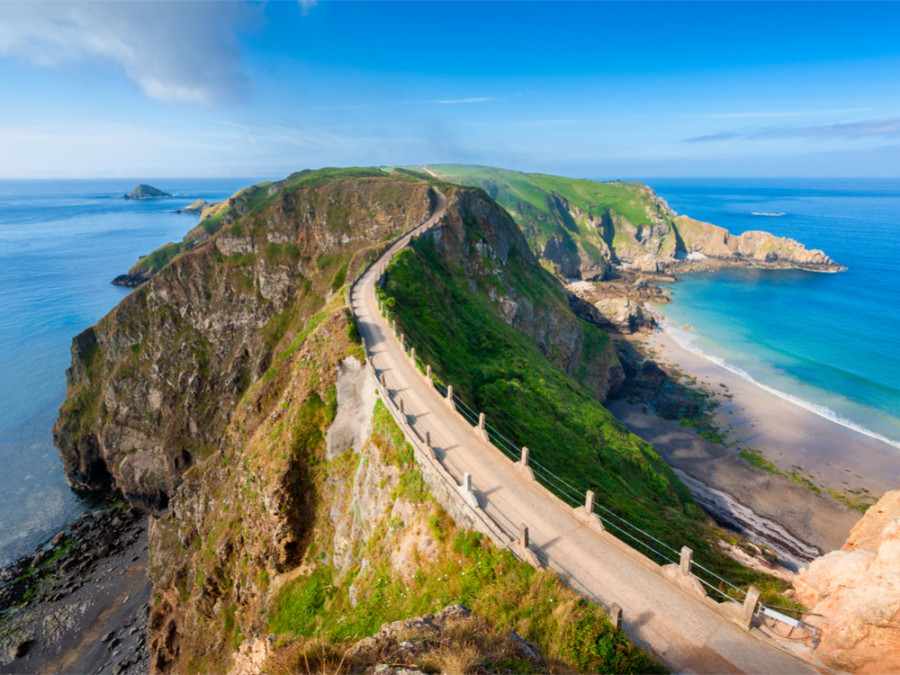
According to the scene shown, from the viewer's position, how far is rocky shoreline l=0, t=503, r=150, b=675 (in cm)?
4003

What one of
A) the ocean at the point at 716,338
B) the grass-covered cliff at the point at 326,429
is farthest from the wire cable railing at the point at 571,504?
the ocean at the point at 716,338

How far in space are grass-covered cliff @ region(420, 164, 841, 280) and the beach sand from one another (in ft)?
274

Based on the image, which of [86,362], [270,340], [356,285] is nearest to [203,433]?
[270,340]

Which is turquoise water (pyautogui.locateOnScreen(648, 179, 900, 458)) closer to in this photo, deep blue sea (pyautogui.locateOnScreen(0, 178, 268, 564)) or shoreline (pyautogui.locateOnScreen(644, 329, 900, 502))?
shoreline (pyautogui.locateOnScreen(644, 329, 900, 502))

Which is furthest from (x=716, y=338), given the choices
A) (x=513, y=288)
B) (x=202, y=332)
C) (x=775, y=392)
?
(x=202, y=332)

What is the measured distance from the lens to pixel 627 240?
180 meters

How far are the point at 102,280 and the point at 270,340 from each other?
391ft

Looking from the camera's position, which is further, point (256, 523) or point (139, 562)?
point (139, 562)

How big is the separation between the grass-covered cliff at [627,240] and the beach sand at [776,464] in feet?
274

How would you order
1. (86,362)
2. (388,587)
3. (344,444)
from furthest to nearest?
(86,362), (344,444), (388,587)

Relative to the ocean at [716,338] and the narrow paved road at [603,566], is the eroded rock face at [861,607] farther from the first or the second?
the ocean at [716,338]

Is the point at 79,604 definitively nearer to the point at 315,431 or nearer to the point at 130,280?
the point at 315,431

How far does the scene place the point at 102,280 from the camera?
462 ft

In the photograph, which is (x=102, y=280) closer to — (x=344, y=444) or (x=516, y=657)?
(x=344, y=444)
